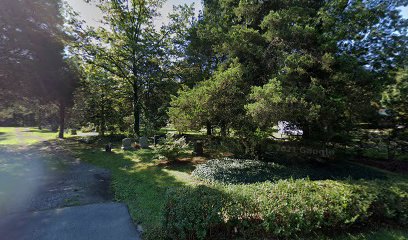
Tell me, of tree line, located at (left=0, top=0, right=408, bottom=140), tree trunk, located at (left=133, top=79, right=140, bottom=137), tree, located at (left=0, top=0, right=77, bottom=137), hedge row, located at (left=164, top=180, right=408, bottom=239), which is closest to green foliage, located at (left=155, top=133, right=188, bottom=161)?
tree line, located at (left=0, top=0, right=408, bottom=140)

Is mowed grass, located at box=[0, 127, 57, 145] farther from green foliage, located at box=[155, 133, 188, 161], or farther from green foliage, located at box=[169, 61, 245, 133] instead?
green foliage, located at box=[169, 61, 245, 133]

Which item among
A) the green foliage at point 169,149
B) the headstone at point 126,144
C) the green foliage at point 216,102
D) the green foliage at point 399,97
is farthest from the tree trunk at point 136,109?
the green foliage at point 399,97

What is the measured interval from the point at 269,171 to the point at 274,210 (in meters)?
4.79

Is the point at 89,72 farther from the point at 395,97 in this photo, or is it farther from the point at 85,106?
the point at 395,97

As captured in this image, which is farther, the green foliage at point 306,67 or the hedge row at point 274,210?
the green foliage at point 306,67

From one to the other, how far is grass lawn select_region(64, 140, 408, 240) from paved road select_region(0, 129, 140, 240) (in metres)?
0.33

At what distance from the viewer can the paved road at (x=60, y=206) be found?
4223 mm

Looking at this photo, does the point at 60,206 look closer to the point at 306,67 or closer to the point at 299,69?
the point at 299,69

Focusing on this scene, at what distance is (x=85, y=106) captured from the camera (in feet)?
71.9

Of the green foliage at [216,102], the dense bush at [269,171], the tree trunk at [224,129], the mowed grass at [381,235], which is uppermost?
the green foliage at [216,102]

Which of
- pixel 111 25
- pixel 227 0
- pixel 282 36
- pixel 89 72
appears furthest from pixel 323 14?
pixel 89 72

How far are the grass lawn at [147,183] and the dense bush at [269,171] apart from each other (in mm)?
865

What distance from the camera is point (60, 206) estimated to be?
554 cm

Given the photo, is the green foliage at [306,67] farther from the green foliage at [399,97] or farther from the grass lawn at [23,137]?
the grass lawn at [23,137]
